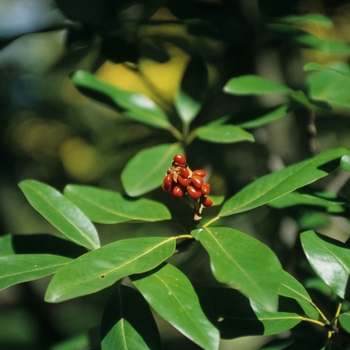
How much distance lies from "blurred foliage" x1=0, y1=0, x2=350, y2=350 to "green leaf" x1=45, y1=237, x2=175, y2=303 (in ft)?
1.52

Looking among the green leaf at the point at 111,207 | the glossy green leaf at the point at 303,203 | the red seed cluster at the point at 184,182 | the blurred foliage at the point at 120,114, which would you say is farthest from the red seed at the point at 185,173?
the blurred foliage at the point at 120,114

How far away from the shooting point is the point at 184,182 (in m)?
0.66

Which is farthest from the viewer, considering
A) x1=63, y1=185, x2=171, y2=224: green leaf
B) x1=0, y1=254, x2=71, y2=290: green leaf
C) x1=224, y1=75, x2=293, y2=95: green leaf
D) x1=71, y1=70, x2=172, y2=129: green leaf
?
x1=71, y1=70, x2=172, y2=129: green leaf

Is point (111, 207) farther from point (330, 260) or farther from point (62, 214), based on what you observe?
point (330, 260)

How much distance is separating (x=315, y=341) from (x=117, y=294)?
1.07 feet

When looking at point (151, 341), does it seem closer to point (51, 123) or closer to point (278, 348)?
point (278, 348)

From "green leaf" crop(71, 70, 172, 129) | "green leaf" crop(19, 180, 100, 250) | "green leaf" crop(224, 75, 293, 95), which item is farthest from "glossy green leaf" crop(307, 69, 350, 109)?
"green leaf" crop(19, 180, 100, 250)

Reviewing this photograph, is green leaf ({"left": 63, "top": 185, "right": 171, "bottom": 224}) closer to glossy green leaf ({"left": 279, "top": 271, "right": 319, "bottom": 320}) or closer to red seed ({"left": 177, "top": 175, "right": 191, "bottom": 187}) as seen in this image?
red seed ({"left": 177, "top": 175, "right": 191, "bottom": 187})

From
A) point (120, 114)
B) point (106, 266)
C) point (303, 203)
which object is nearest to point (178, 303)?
point (106, 266)

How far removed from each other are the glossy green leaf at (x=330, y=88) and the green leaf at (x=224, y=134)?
207 millimetres

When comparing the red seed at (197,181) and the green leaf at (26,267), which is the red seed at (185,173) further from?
the green leaf at (26,267)

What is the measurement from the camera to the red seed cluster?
665mm

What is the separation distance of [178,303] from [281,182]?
24cm

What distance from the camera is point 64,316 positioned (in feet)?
5.44
